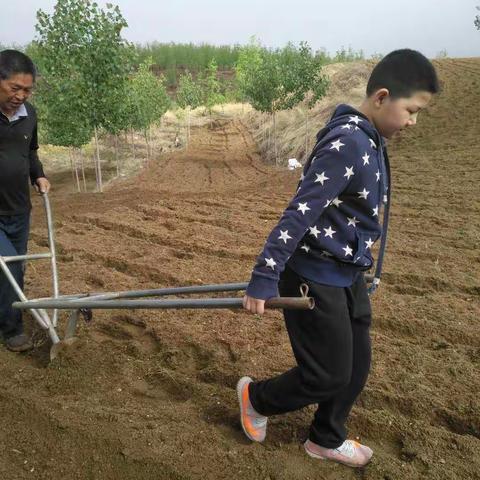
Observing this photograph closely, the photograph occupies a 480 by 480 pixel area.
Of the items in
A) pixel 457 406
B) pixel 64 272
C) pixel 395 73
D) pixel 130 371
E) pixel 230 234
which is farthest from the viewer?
pixel 230 234

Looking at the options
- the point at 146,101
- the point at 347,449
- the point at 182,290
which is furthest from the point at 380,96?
the point at 146,101

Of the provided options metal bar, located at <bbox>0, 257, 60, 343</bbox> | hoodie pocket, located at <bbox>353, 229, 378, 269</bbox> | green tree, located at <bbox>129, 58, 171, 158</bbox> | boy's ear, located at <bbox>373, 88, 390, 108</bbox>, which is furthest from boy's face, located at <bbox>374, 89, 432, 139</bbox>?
green tree, located at <bbox>129, 58, 171, 158</bbox>

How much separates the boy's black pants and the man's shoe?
2004 mm

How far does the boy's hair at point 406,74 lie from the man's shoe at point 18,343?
9.82ft

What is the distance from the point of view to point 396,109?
2.05 metres

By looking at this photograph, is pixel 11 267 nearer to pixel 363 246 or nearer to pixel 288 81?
pixel 363 246

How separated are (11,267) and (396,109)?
2825mm

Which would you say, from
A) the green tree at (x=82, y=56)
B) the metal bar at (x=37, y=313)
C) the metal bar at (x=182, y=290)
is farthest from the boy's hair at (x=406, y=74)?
the green tree at (x=82, y=56)

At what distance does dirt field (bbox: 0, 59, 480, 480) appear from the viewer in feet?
8.08

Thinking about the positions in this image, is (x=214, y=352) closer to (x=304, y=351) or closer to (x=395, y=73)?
(x=304, y=351)

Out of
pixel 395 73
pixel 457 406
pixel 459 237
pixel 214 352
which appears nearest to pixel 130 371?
pixel 214 352

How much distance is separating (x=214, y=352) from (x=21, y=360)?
4.47 feet

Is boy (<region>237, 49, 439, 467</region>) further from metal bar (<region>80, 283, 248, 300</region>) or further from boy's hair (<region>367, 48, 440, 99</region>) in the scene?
metal bar (<region>80, 283, 248, 300</region>)

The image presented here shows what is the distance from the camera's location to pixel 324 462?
247 cm
